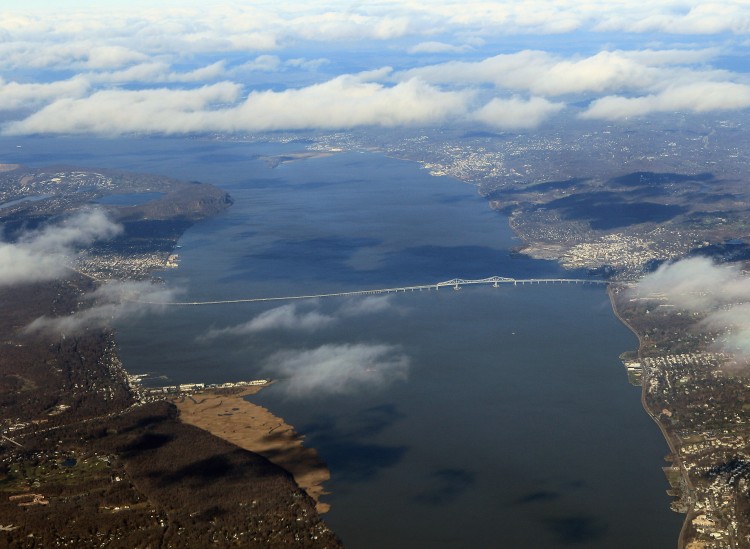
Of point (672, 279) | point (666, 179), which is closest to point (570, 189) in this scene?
point (666, 179)

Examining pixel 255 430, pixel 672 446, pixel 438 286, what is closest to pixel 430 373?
pixel 255 430

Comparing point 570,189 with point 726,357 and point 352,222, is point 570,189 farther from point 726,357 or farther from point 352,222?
point 726,357

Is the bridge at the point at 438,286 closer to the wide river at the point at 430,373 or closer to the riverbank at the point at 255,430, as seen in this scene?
the wide river at the point at 430,373

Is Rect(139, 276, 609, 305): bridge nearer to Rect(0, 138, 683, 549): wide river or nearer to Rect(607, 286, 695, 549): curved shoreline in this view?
Rect(0, 138, 683, 549): wide river

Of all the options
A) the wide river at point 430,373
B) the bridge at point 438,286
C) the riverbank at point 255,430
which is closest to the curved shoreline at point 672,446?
the wide river at point 430,373

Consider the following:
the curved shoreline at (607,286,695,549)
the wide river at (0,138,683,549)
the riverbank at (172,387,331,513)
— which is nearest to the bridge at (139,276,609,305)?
the wide river at (0,138,683,549)

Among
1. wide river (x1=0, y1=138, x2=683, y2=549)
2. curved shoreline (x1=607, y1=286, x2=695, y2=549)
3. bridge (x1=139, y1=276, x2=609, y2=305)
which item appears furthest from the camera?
bridge (x1=139, y1=276, x2=609, y2=305)

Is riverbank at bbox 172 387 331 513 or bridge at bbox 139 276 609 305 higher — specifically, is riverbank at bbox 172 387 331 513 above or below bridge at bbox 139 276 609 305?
below
